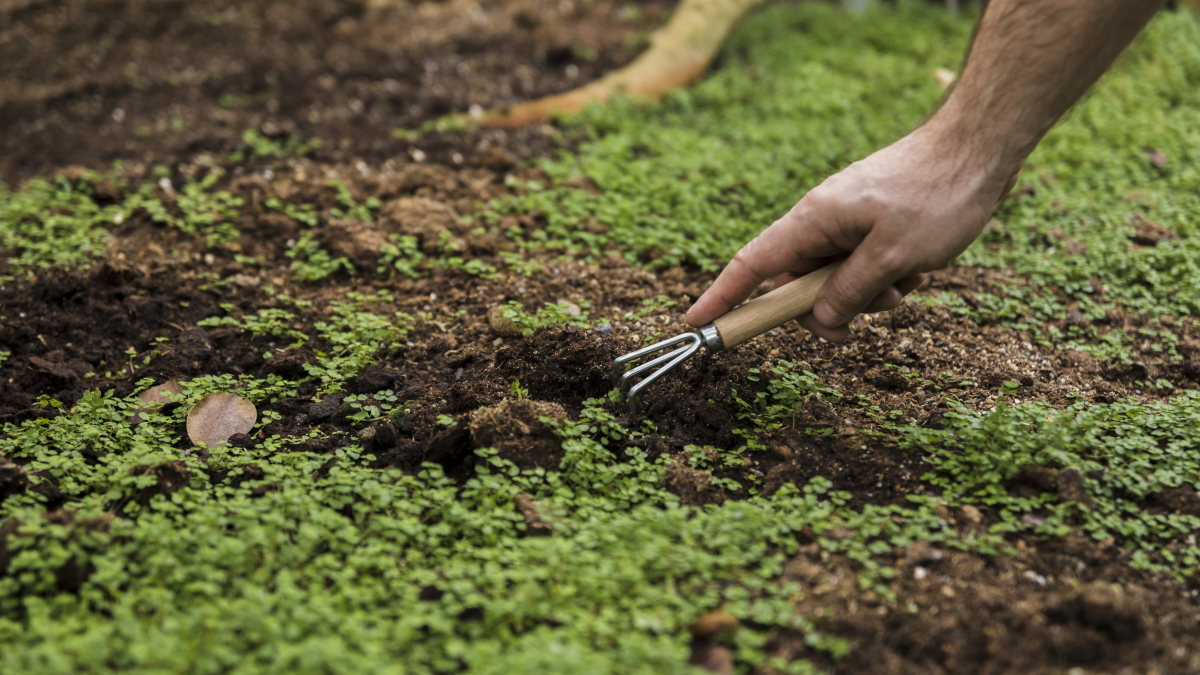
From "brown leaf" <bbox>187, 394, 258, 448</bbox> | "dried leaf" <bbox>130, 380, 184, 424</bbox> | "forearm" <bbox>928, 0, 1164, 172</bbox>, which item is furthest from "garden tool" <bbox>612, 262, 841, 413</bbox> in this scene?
"dried leaf" <bbox>130, 380, 184, 424</bbox>

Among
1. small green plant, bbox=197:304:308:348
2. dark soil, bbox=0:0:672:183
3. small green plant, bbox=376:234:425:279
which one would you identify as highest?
dark soil, bbox=0:0:672:183

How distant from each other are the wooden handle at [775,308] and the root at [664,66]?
3439 mm

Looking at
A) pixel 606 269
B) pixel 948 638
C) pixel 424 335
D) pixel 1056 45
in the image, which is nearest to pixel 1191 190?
pixel 1056 45

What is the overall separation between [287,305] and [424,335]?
76cm

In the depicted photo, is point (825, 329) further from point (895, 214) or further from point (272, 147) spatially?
point (272, 147)

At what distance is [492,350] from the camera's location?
10.6 feet

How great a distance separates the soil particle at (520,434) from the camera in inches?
101

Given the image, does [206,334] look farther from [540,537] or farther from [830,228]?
[830,228]

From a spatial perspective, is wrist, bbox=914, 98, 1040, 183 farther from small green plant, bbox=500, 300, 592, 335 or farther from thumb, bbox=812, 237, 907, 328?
small green plant, bbox=500, 300, 592, 335

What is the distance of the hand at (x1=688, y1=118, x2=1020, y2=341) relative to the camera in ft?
7.84

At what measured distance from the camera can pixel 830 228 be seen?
2.53 meters

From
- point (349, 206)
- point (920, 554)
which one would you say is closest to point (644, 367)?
point (920, 554)

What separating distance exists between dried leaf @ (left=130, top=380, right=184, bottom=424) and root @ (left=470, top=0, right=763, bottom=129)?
316 cm

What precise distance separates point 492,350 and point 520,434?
72 centimetres
